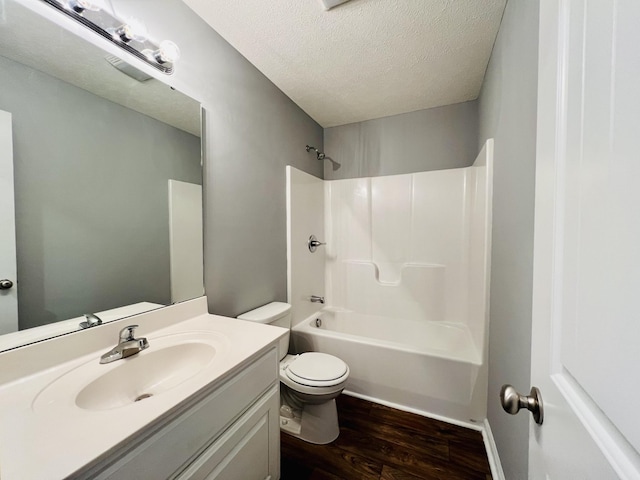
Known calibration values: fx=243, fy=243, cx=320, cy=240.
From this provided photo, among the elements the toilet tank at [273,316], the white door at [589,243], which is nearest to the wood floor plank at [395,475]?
the toilet tank at [273,316]

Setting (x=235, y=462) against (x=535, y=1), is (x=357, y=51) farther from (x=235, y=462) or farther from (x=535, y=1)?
(x=235, y=462)

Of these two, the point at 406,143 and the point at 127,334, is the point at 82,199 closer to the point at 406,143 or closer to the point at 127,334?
the point at 127,334

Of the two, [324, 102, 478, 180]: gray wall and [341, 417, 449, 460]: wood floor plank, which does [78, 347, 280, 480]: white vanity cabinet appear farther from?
[324, 102, 478, 180]: gray wall

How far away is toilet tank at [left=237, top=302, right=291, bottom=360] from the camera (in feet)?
5.16

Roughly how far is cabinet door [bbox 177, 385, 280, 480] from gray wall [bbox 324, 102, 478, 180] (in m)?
2.18

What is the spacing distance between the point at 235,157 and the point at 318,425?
1781 millimetres

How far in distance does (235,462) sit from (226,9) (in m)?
2.07

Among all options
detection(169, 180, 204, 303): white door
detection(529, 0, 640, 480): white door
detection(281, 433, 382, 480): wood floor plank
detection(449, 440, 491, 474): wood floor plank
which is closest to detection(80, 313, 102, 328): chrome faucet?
detection(169, 180, 204, 303): white door

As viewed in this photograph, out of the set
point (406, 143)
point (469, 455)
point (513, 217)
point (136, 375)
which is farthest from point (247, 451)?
point (406, 143)

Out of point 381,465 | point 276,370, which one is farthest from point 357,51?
point 381,465

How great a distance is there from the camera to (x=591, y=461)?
0.34 m

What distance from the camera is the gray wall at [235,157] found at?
127 cm

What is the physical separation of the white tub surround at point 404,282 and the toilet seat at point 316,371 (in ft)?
1.06

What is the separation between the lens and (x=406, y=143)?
2391mm
